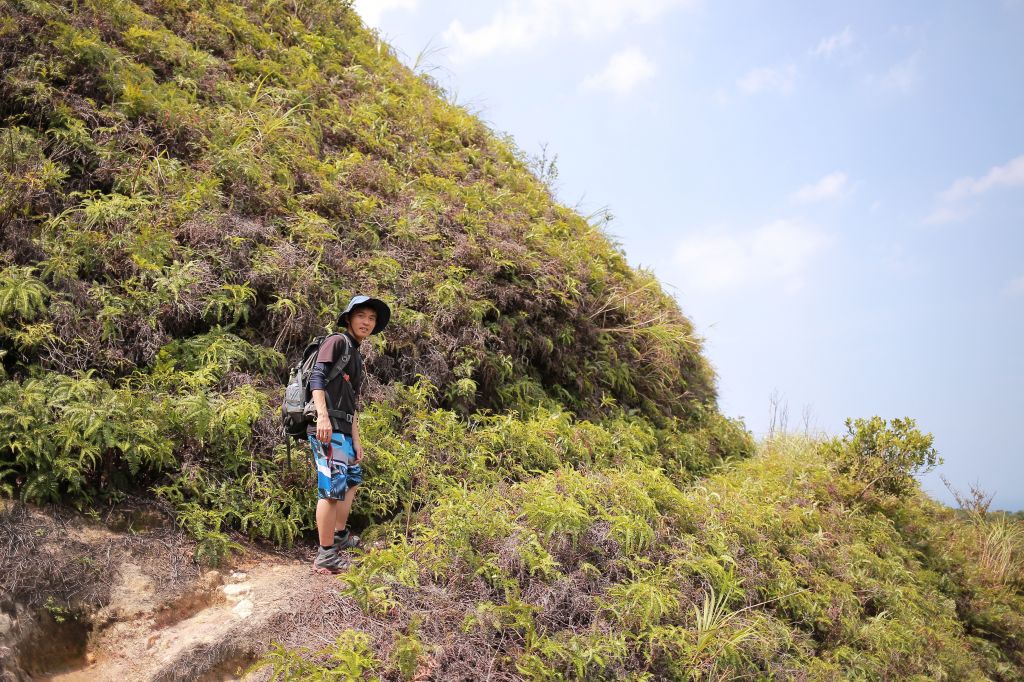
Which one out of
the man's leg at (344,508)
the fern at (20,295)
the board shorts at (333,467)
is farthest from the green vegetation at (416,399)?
the board shorts at (333,467)

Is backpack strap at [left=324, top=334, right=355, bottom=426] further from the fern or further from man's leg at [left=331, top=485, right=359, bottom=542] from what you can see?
the fern

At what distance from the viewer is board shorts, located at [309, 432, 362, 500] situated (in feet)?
16.9

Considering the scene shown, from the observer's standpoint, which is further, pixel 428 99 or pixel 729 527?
pixel 428 99

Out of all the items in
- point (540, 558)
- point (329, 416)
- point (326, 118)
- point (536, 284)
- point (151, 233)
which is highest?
point (326, 118)

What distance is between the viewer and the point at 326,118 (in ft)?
32.3

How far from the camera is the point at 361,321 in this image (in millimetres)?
5480

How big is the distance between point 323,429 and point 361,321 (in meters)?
0.95

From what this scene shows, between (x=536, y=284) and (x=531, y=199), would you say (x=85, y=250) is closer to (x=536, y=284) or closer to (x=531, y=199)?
(x=536, y=284)

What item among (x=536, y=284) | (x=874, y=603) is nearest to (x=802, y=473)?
(x=874, y=603)

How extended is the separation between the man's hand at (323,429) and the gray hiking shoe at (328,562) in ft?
2.89

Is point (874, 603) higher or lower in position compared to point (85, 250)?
lower

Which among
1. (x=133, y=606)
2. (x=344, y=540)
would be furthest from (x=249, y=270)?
(x=133, y=606)

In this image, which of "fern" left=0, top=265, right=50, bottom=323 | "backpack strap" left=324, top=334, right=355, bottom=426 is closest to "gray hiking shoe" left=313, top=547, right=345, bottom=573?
"backpack strap" left=324, top=334, right=355, bottom=426

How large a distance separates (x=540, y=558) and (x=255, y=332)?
3760 millimetres
